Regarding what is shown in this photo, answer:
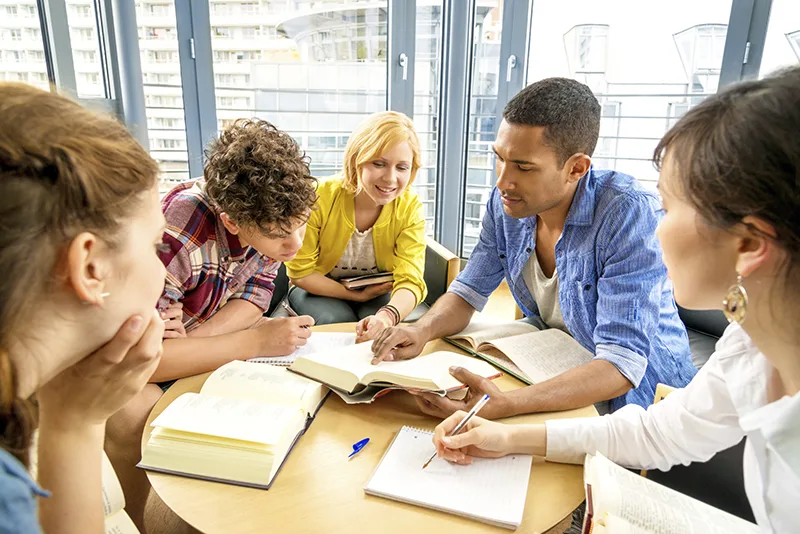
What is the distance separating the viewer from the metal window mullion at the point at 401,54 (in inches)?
118

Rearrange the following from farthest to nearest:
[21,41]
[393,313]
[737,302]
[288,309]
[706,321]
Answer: [21,41], [706,321], [288,309], [393,313], [737,302]

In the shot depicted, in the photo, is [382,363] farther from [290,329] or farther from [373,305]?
[373,305]

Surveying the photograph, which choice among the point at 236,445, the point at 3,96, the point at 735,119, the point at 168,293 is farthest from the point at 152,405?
the point at 735,119

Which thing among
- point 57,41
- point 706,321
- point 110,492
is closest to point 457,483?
point 110,492

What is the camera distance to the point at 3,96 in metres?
0.49

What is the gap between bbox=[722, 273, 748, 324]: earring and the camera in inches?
25.5

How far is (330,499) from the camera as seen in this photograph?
781 millimetres

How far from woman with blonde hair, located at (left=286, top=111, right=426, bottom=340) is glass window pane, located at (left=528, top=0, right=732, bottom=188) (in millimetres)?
1486

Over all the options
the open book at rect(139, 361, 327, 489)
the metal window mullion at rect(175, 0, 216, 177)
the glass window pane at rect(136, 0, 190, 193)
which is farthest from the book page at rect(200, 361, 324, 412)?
the metal window mullion at rect(175, 0, 216, 177)

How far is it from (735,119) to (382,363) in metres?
0.77

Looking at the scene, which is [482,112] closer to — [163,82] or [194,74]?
[194,74]

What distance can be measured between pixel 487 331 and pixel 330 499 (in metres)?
0.77

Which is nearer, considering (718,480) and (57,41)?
(718,480)

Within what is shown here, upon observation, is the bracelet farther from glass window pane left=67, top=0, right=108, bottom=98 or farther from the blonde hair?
glass window pane left=67, top=0, right=108, bottom=98
